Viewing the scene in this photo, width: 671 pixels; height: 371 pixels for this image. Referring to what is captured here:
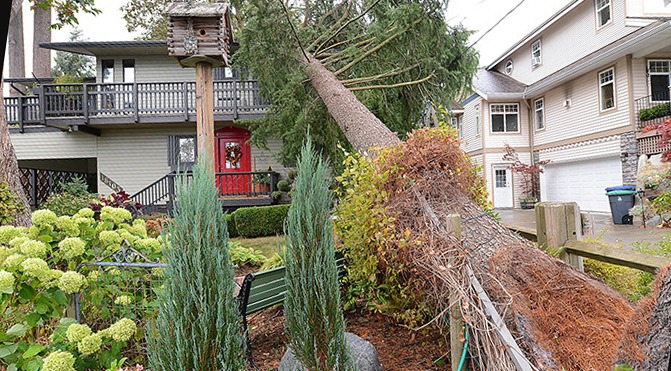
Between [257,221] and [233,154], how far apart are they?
5436 millimetres

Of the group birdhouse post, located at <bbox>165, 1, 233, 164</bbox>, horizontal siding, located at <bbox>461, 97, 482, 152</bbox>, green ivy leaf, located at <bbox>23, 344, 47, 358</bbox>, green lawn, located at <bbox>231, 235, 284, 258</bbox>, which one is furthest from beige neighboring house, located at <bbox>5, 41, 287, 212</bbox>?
horizontal siding, located at <bbox>461, 97, 482, 152</bbox>

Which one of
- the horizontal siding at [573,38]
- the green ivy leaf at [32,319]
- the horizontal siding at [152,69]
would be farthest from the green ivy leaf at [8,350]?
the horizontal siding at [573,38]

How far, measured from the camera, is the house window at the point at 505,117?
19688 mm

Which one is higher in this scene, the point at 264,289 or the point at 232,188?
the point at 232,188

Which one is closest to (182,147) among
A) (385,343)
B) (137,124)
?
(137,124)

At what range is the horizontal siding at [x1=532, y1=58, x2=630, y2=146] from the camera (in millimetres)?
13852

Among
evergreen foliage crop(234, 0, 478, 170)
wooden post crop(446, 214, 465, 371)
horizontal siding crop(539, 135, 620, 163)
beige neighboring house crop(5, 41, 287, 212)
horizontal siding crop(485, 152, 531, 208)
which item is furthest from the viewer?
horizontal siding crop(485, 152, 531, 208)

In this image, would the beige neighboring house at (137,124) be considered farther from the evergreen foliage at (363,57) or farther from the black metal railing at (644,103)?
the black metal railing at (644,103)

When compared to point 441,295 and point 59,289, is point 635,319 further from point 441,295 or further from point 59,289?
point 59,289

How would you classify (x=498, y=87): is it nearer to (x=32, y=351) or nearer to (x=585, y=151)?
(x=585, y=151)

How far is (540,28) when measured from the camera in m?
18.1

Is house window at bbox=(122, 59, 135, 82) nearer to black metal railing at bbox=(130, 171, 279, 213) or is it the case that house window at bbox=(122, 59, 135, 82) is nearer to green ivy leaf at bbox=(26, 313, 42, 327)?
black metal railing at bbox=(130, 171, 279, 213)

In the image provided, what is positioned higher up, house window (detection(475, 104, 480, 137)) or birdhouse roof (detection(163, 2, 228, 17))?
house window (detection(475, 104, 480, 137))

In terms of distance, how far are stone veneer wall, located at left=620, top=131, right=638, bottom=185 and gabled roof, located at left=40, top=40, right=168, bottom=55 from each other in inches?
646
